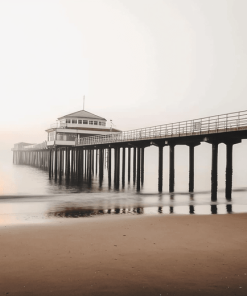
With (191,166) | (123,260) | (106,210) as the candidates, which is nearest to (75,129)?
(191,166)

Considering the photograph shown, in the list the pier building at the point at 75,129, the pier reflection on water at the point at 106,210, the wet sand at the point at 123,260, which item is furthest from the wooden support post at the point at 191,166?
the pier building at the point at 75,129

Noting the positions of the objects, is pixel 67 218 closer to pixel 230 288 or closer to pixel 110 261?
→ pixel 110 261

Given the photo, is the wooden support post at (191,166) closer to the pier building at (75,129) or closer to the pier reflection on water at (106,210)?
the pier reflection on water at (106,210)

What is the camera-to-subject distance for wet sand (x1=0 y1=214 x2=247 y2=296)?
568cm

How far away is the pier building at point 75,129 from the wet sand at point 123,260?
30951 millimetres

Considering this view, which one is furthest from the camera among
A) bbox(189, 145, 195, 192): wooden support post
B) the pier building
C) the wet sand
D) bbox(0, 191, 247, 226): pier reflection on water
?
the pier building

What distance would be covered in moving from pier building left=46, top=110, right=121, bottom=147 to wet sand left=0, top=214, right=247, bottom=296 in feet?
102

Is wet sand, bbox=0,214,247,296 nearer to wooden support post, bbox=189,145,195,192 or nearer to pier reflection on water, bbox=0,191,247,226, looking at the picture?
pier reflection on water, bbox=0,191,247,226

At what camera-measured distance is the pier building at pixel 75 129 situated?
41094 millimetres

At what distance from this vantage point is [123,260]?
702 cm

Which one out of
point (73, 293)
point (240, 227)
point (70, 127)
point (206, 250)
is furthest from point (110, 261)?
point (70, 127)

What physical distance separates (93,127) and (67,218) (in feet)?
102

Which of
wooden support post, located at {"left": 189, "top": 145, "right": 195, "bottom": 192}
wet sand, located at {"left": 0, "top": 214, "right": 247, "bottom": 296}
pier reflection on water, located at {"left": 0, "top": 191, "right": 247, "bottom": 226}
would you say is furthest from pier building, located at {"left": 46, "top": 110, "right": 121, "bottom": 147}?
wet sand, located at {"left": 0, "top": 214, "right": 247, "bottom": 296}

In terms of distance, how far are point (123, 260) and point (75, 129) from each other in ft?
117
